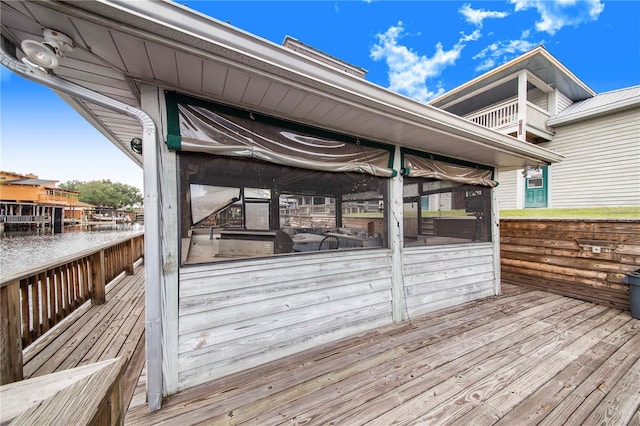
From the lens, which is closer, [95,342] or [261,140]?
[261,140]

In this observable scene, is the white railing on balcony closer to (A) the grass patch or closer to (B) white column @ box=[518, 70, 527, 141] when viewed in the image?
(B) white column @ box=[518, 70, 527, 141]

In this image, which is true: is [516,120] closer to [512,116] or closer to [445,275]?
[512,116]

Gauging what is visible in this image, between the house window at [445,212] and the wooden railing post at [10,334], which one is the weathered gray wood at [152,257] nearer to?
the wooden railing post at [10,334]

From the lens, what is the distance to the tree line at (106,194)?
44562 millimetres

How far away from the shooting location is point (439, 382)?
177 cm

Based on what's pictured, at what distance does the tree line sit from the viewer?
44562 millimetres

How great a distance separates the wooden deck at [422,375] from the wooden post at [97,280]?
411 mm

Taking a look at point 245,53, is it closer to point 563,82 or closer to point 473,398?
point 473,398

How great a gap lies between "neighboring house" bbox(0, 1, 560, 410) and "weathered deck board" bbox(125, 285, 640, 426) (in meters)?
0.20

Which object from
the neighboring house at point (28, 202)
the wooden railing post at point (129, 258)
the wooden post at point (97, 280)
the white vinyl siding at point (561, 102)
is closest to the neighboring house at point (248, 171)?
the wooden post at point (97, 280)

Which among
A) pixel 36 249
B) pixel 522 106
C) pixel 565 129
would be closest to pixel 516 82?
pixel 522 106

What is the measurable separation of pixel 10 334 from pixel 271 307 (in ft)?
6.25

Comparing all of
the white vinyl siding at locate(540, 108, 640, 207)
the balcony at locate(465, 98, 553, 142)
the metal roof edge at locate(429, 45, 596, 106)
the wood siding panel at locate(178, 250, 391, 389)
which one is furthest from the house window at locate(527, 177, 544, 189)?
the wood siding panel at locate(178, 250, 391, 389)

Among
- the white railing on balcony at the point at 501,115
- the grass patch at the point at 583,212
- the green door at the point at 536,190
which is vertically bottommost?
the grass patch at the point at 583,212
